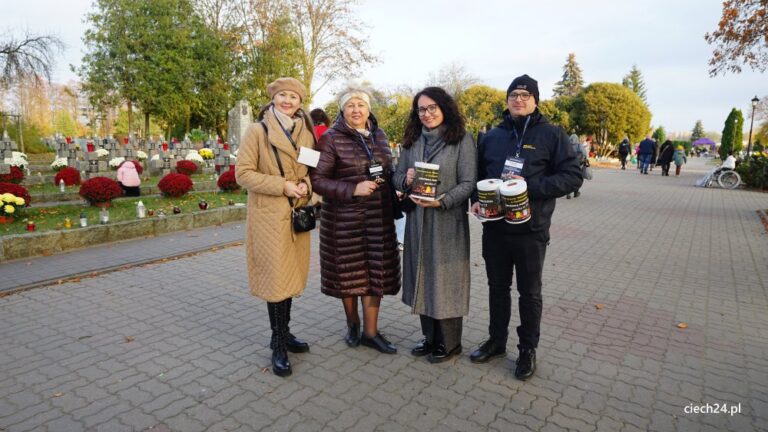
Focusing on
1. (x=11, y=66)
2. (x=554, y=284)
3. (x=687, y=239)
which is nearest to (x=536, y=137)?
(x=554, y=284)

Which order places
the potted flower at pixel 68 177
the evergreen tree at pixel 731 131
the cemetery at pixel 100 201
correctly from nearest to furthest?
the cemetery at pixel 100 201 → the potted flower at pixel 68 177 → the evergreen tree at pixel 731 131

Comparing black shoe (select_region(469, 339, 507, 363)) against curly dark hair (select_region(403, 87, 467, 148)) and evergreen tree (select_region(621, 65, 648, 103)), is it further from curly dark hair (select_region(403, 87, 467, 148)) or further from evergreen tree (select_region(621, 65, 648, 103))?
evergreen tree (select_region(621, 65, 648, 103))

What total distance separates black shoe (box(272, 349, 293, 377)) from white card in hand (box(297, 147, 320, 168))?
1391 mm

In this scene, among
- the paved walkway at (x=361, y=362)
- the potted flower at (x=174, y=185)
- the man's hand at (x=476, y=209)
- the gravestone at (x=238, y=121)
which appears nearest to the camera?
the paved walkway at (x=361, y=362)

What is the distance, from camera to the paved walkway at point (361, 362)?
2.83 metres

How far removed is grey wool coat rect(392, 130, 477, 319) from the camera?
3.24 metres

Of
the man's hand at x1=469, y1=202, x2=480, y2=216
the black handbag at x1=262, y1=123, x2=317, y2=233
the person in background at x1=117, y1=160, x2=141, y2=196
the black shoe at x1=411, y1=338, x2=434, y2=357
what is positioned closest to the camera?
the man's hand at x1=469, y1=202, x2=480, y2=216

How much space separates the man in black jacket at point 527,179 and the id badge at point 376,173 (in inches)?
27.3

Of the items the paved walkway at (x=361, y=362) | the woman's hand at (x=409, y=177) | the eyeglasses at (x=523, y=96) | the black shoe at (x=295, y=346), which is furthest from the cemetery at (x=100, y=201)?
the eyeglasses at (x=523, y=96)

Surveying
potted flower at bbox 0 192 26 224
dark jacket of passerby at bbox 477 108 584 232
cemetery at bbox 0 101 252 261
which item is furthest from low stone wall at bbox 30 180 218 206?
dark jacket of passerby at bbox 477 108 584 232

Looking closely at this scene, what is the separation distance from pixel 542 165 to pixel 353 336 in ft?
6.63

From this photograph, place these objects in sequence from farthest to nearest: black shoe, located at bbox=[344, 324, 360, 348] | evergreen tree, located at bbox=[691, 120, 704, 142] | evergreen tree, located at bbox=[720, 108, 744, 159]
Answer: evergreen tree, located at bbox=[691, 120, 704, 142]
evergreen tree, located at bbox=[720, 108, 744, 159]
black shoe, located at bbox=[344, 324, 360, 348]

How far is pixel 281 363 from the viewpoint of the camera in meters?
3.33

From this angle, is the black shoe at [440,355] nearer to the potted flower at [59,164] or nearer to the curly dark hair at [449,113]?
the curly dark hair at [449,113]
